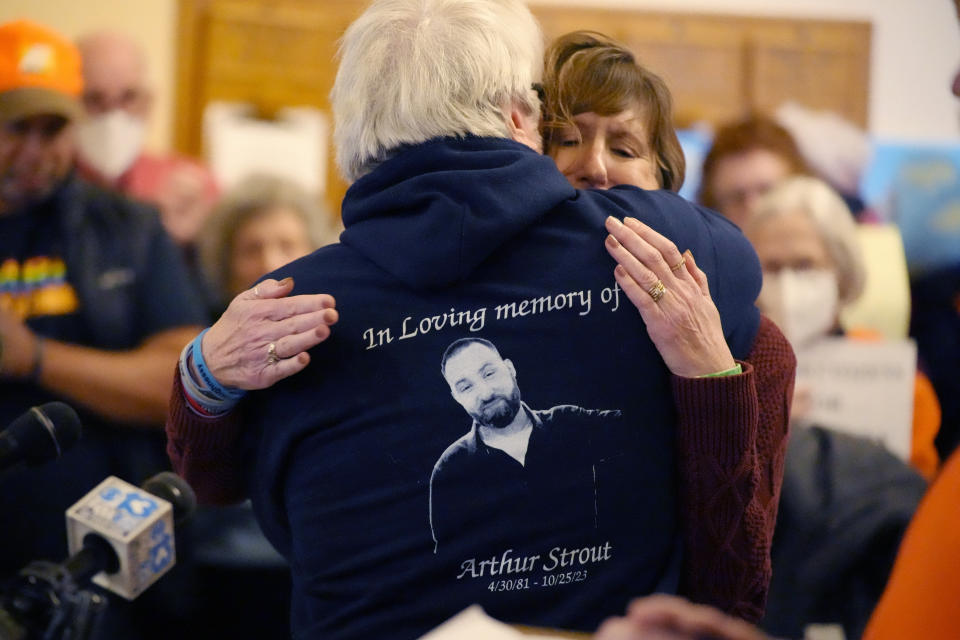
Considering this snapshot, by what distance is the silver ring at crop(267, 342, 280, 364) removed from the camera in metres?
1.05

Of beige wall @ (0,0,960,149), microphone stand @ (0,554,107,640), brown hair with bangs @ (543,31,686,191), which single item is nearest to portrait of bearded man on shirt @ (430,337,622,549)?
brown hair with bangs @ (543,31,686,191)

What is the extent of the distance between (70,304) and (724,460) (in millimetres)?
1320

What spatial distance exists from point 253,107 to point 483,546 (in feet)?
16.0

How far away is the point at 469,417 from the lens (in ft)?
3.36

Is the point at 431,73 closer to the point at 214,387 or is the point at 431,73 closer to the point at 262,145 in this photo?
the point at 214,387

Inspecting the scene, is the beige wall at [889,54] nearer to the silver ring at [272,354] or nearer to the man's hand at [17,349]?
Result: the man's hand at [17,349]

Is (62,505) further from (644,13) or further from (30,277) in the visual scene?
(644,13)

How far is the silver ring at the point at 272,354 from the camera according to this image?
1.05 metres

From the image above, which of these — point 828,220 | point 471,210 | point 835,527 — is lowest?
point 835,527

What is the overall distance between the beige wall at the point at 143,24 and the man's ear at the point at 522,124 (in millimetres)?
4483

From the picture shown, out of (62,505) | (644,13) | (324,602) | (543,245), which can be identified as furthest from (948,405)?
(644,13)

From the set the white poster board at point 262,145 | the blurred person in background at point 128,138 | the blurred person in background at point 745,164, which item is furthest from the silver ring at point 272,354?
the white poster board at point 262,145

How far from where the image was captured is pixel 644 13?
562 cm

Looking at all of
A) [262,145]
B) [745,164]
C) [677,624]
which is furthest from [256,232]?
[262,145]
